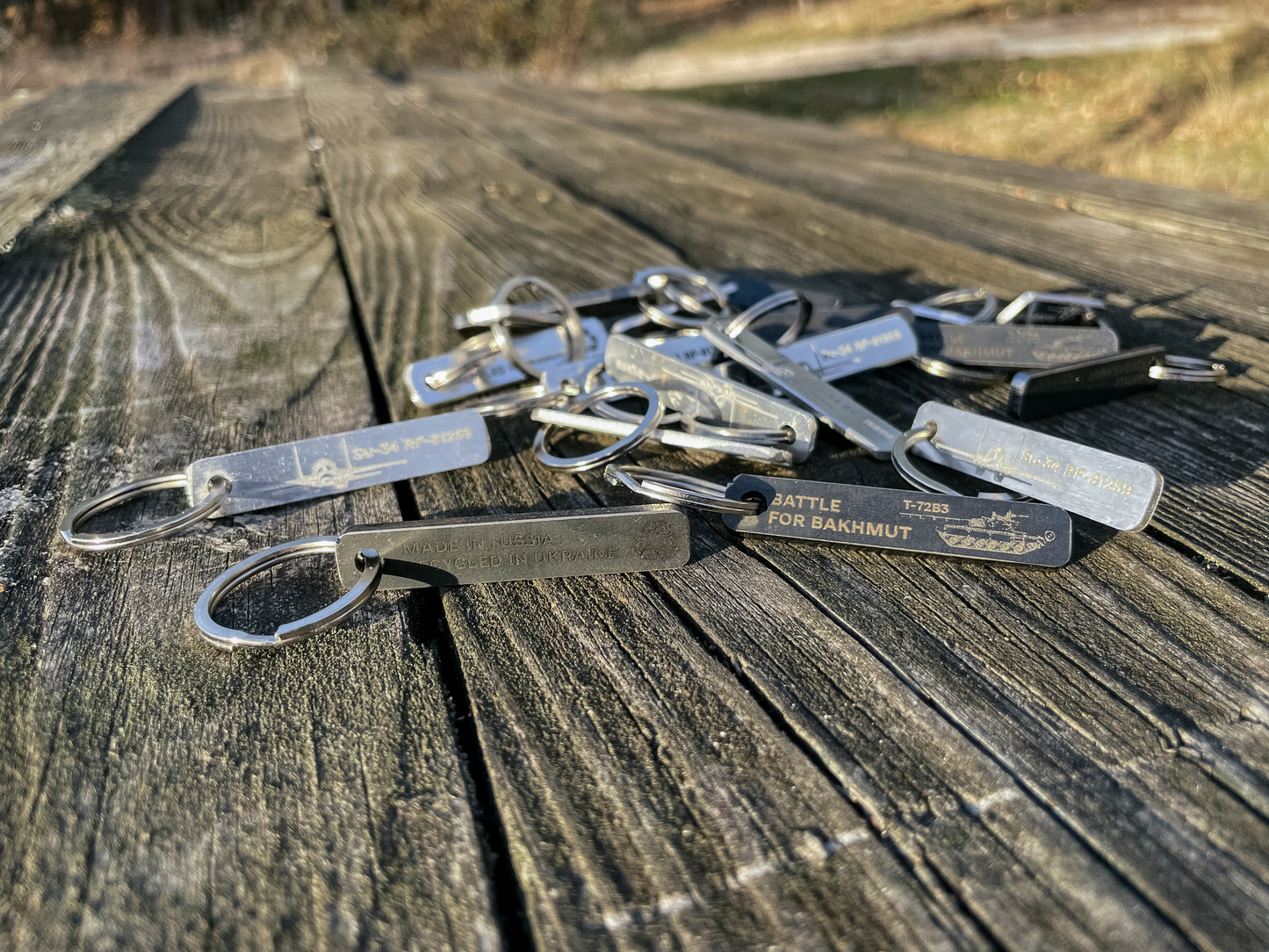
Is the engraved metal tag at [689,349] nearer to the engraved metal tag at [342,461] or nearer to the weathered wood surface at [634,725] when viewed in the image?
the weathered wood surface at [634,725]

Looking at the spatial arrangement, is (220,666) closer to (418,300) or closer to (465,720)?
(465,720)

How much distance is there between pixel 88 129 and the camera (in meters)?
4.00

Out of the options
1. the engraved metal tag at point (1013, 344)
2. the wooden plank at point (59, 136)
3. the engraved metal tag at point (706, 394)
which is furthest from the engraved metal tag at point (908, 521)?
the wooden plank at point (59, 136)

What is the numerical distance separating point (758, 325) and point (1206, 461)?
0.97 m

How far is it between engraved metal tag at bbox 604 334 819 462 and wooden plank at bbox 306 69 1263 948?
105mm

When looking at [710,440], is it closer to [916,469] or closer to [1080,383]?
[916,469]

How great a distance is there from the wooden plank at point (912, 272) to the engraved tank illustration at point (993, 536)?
273 mm

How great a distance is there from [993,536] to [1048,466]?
0.23m

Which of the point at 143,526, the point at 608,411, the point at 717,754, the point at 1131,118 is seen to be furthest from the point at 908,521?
the point at 1131,118

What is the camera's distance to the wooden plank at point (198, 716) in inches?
33.0

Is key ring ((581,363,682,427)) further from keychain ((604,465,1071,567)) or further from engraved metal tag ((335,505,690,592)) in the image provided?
engraved metal tag ((335,505,690,592))

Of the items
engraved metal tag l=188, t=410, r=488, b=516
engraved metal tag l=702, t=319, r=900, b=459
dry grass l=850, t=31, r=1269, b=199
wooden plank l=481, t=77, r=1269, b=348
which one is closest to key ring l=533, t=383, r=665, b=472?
engraved metal tag l=188, t=410, r=488, b=516

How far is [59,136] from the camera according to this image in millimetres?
3803

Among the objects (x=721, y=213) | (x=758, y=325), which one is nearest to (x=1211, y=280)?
(x=758, y=325)
